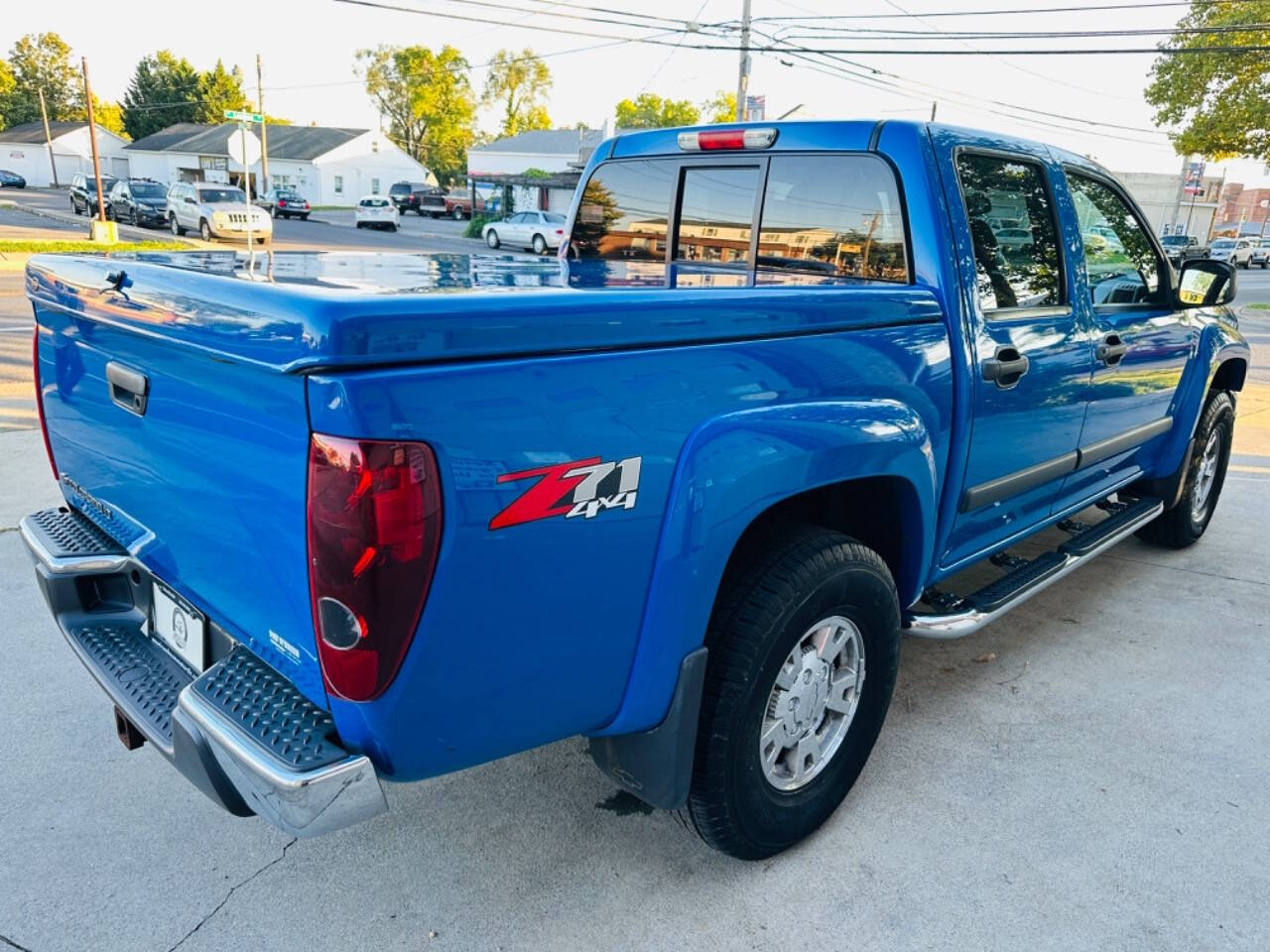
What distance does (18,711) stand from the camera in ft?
10.2

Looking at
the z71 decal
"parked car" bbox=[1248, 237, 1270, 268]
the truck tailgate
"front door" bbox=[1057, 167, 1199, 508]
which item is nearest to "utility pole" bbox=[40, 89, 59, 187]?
"parked car" bbox=[1248, 237, 1270, 268]

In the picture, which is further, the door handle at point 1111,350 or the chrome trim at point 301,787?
the door handle at point 1111,350

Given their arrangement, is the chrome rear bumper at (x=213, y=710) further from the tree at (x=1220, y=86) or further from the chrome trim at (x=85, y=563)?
the tree at (x=1220, y=86)

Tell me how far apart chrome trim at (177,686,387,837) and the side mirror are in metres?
4.07

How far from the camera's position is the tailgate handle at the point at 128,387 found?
6.63 ft

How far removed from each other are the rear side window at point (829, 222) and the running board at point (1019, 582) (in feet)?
3.63

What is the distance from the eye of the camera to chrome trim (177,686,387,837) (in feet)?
5.30

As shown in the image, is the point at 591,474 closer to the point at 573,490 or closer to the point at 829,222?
the point at 573,490

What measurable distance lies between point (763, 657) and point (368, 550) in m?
1.06

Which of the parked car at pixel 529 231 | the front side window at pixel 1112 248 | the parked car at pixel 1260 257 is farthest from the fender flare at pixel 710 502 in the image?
the parked car at pixel 1260 257

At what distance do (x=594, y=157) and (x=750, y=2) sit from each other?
2208 cm

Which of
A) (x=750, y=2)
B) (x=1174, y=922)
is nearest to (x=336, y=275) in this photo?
(x=1174, y=922)

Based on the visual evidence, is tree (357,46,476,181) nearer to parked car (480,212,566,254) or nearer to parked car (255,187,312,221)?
parked car (255,187,312,221)

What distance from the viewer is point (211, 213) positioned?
1018 inches
